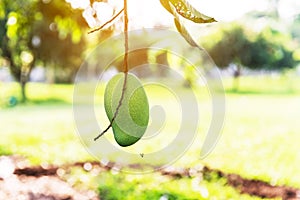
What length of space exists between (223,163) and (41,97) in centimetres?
619

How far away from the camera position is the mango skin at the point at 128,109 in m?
0.37

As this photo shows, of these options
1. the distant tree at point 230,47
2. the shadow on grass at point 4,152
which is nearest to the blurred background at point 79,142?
Result: the shadow on grass at point 4,152

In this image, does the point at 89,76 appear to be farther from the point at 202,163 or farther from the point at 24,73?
the point at 202,163

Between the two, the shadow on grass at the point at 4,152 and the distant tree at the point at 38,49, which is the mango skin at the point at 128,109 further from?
the distant tree at the point at 38,49

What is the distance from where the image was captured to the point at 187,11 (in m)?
0.31

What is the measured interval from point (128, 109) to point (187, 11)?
0.09m

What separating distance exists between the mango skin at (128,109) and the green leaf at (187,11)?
0.08 metres

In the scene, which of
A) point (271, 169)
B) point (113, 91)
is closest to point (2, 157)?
point (271, 169)

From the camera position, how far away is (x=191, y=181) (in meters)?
2.58

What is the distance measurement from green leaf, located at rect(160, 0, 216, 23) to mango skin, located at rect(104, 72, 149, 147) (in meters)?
0.08

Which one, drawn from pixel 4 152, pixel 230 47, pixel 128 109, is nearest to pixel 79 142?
pixel 4 152

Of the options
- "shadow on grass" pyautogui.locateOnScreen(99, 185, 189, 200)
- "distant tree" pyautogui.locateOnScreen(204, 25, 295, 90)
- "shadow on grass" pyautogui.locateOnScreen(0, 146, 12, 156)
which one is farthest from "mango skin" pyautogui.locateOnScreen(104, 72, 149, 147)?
"distant tree" pyautogui.locateOnScreen(204, 25, 295, 90)

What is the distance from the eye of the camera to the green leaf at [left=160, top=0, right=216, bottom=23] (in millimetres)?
303

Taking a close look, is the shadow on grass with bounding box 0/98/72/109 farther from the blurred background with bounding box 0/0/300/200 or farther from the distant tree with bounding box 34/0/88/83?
the distant tree with bounding box 34/0/88/83
